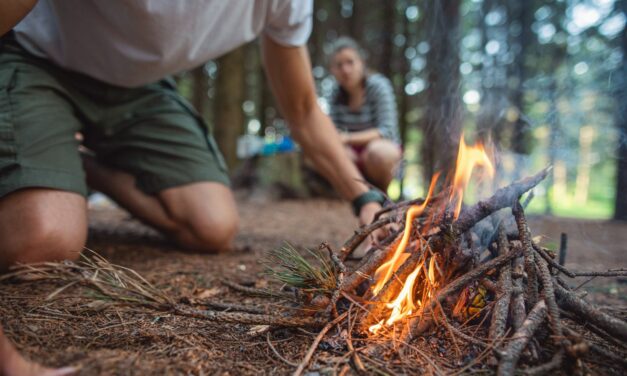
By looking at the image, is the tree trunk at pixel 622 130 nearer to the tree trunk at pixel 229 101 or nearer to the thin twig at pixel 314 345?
the thin twig at pixel 314 345

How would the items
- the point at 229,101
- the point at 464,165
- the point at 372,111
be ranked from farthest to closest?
the point at 229,101, the point at 372,111, the point at 464,165

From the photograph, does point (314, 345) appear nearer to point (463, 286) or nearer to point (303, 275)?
point (303, 275)

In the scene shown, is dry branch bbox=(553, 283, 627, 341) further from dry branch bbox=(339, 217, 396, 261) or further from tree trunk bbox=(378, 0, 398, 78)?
tree trunk bbox=(378, 0, 398, 78)

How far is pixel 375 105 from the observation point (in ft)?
15.4

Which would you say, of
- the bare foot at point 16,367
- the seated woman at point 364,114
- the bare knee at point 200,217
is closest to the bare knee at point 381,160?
the seated woman at point 364,114

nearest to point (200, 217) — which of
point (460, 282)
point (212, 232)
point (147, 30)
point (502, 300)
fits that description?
point (212, 232)

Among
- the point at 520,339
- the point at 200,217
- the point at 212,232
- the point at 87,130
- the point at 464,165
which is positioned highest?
the point at 87,130

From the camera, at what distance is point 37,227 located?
1.85 m

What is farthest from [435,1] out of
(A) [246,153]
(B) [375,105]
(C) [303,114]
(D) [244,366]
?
(D) [244,366]

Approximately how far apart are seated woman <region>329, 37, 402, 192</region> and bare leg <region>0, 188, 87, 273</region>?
2876 millimetres

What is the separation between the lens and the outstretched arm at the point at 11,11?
118cm

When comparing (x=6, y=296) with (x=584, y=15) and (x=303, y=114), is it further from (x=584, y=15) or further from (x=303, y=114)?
(x=584, y=15)

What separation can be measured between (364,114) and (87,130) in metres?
3.18

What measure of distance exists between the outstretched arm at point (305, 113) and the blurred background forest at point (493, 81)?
37 centimetres
